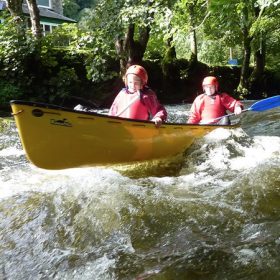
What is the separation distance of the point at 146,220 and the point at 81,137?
1.44 meters

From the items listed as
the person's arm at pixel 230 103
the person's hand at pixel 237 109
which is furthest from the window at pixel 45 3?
the person's hand at pixel 237 109

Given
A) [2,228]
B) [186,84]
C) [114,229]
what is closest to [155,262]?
[114,229]

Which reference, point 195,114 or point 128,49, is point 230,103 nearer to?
point 195,114

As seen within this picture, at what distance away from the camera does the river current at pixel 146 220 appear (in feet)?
9.06

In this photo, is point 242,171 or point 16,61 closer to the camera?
point 242,171

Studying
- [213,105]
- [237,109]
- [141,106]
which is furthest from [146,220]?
[213,105]

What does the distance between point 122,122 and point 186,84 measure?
35.4 feet

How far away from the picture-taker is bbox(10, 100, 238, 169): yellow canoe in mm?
4254

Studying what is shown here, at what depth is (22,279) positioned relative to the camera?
270 centimetres

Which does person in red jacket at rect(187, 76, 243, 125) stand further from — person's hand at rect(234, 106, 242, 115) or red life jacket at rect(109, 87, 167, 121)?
red life jacket at rect(109, 87, 167, 121)

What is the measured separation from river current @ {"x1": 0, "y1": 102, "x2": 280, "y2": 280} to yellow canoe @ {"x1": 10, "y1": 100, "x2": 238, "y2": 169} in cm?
22

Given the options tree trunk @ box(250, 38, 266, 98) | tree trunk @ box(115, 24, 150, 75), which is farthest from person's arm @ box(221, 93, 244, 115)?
tree trunk @ box(250, 38, 266, 98)

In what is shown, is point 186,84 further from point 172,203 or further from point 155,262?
point 155,262

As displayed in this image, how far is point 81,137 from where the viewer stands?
14.9ft
